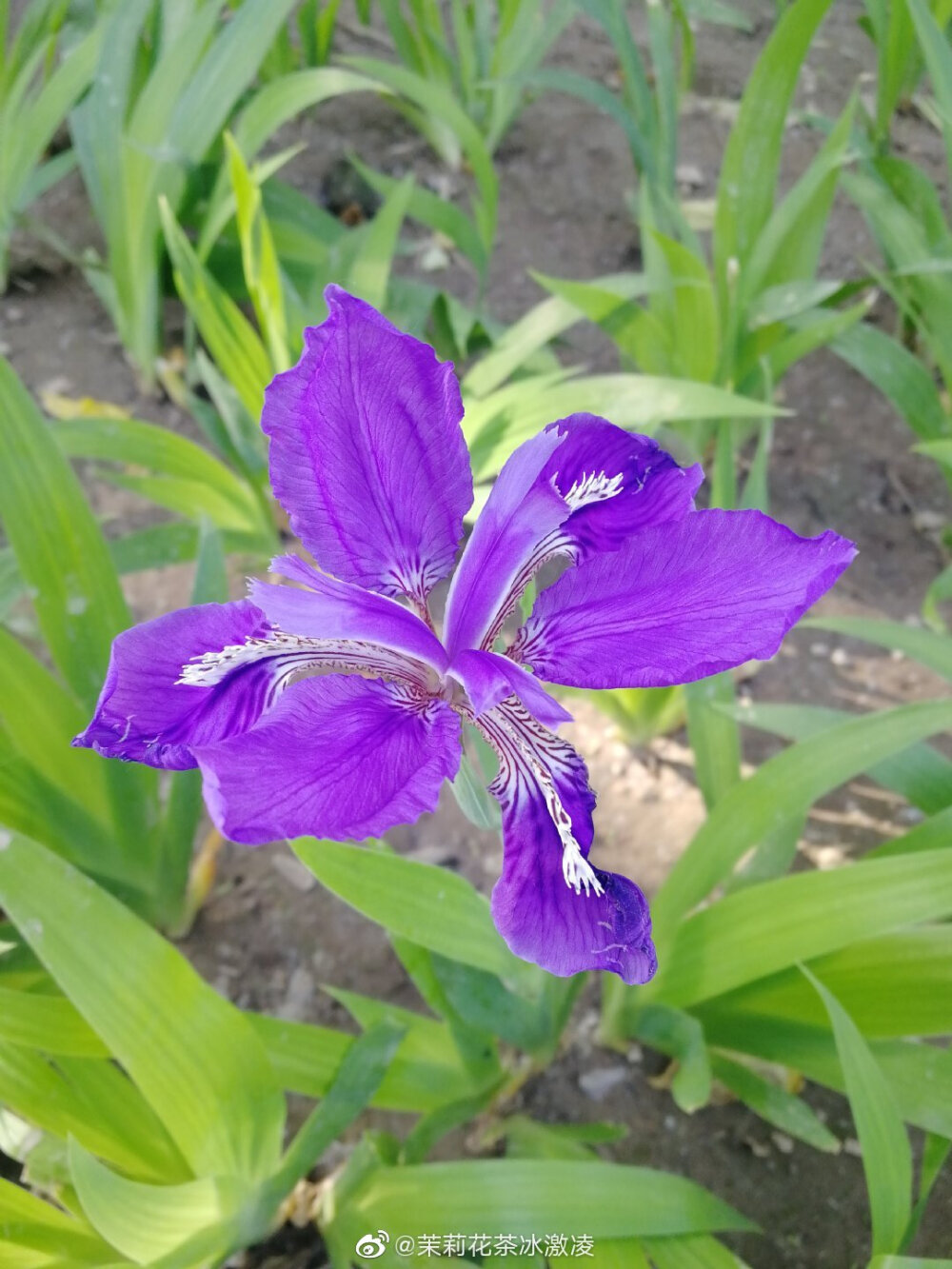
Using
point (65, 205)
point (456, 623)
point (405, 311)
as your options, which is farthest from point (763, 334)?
point (65, 205)

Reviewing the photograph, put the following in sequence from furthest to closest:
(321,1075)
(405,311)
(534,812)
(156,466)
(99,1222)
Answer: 1. (405,311)
2. (156,466)
3. (321,1075)
4. (99,1222)
5. (534,812)

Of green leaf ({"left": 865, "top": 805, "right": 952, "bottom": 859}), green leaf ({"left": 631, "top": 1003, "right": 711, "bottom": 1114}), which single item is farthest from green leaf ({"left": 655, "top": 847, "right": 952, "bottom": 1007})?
green leaf ({"left": 865, "top": 805, "right": 952, "bottom": 859})

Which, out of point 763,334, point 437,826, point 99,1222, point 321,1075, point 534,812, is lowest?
point 437,826

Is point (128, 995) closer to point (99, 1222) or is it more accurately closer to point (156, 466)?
point (99, 1222)

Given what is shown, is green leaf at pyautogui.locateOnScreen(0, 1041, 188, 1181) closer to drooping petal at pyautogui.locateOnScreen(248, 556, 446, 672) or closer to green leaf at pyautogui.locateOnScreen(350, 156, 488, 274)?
drooping petal at pyautogui.locateOnScreen(248, 556, 446, 672)

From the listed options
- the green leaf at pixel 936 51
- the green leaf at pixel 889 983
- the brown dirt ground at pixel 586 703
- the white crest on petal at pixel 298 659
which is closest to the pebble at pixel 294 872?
the brown dirt ground at pixel 586 703

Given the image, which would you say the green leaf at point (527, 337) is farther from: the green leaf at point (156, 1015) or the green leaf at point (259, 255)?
the green leaf at point (156, 1015)

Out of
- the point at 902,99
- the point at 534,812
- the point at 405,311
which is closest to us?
the point at 534,812

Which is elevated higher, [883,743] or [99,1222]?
[883,743]
